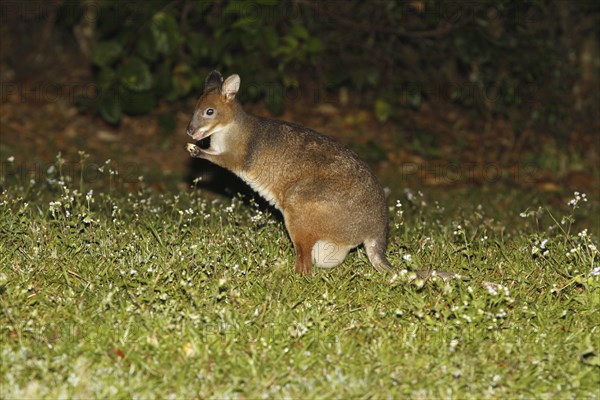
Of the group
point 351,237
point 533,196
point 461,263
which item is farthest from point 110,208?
point 533,196

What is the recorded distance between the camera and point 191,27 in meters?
10.3

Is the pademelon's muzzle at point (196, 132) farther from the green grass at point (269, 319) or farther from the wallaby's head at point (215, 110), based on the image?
the green grass at point (269, 319)

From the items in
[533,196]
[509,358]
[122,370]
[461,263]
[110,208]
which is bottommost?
[533,196]

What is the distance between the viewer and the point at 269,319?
496 centimetres

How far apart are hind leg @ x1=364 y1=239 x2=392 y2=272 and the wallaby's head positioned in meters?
1.47

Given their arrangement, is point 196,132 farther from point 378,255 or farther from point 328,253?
point 378,255

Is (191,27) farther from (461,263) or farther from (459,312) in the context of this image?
(459,312)

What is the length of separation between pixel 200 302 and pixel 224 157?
1653mm

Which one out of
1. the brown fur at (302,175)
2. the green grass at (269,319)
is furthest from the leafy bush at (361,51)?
the green grass at (269,319)

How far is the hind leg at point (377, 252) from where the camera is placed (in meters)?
5.98

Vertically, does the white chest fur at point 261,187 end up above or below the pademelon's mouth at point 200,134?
below

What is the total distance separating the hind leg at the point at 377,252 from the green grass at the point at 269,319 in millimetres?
120

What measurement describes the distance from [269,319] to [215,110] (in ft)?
6.82

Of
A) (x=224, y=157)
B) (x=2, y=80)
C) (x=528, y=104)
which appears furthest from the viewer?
(x=2, y=80)
